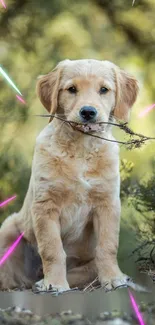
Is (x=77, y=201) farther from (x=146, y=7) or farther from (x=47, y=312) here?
(x=146, y=7)

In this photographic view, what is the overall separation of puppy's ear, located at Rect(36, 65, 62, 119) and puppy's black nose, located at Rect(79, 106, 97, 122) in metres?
0.22

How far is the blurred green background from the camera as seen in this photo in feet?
12.1

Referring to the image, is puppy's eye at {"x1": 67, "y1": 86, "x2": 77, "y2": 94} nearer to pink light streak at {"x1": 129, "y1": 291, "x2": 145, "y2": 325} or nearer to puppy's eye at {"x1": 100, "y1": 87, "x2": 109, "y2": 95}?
puppy's eye at {"x1": 100, "y1": 87, "x2": 109, "y2": 95}

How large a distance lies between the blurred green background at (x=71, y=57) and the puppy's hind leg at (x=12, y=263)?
360 millimetres

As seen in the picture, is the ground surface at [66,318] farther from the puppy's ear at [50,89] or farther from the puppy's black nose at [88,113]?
the puppy's ear at [50,89]

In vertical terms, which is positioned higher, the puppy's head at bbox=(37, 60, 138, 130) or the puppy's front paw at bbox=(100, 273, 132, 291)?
the puppy's head at bbox=(37, 60, 138, 130)

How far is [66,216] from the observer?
3078mm

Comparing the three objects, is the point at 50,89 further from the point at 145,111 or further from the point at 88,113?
the point at 145,111

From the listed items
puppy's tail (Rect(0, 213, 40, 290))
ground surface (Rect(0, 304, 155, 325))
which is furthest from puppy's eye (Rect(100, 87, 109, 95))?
ground surface (Rect(0, 304, 155, 325))

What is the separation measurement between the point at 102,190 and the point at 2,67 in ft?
3.27

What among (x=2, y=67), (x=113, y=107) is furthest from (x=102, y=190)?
(x=2, y=67)

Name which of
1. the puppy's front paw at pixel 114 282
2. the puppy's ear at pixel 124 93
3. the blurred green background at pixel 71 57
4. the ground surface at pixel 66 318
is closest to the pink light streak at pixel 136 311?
the ground surface at pixel 66 318

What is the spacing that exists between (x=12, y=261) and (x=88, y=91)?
2.80 ft

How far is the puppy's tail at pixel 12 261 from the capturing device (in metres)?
3.23
